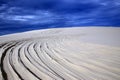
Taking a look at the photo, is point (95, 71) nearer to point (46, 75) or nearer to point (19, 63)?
point (46, 75)

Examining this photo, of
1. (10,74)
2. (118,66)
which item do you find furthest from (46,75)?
(118,66)

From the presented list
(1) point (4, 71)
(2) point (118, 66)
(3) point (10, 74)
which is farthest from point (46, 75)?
(2) point (118, 66)

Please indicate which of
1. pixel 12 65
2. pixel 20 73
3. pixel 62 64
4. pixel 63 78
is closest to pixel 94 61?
pixel 62 64

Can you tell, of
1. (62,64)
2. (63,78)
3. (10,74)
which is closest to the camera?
(63,78)

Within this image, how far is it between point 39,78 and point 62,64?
1110 millimetres

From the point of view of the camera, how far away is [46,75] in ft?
Answer: 11.1

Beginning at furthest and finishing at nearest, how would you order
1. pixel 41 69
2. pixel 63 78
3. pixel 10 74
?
1. pixel 41 69
2. pixel 10 74
3. pixel 63 78

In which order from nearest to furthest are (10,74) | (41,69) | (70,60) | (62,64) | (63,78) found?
1. (63,78)
2. (10,74)
3. (41,69)
4. (62,64)
5. (70,60)

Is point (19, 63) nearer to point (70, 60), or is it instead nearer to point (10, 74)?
point (10, 74)

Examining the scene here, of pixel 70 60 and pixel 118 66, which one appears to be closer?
pixel 118 66

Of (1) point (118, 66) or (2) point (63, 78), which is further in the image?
(1) point (118, 66)

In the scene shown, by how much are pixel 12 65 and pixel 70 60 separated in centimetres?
186

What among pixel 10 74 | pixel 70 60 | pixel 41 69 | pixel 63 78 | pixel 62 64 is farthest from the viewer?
pixel 70 60

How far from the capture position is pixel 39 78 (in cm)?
325
